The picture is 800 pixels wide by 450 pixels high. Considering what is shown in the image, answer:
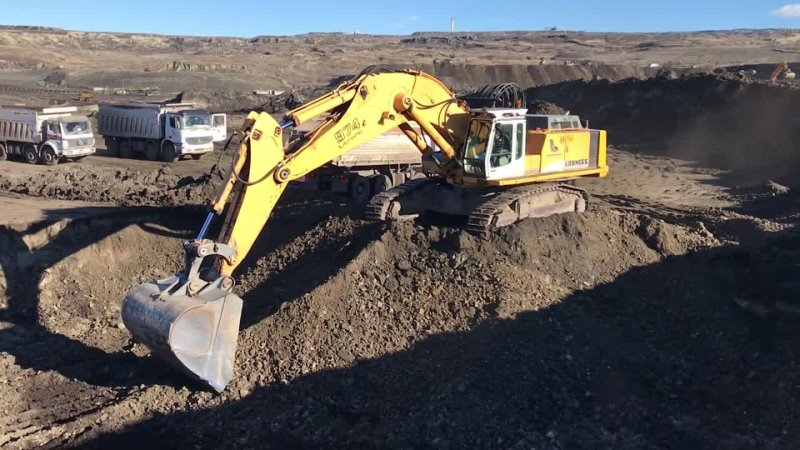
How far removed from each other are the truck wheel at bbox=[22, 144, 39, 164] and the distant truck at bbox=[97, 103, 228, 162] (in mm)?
3326

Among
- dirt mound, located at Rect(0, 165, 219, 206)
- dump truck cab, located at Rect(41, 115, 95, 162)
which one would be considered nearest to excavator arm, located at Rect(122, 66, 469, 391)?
dirt mound, located at Rect(0, 165, 219, 206)

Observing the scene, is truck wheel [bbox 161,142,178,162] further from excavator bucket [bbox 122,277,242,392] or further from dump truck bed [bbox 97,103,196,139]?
excavator bucket [bbox 122,277,242,392]

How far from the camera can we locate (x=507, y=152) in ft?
46.1

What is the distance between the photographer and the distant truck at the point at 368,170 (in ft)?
64.3

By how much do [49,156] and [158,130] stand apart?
3904 millimetres

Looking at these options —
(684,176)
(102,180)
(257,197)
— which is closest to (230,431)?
(257,197)

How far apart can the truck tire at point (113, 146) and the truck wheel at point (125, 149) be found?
242 millimetres

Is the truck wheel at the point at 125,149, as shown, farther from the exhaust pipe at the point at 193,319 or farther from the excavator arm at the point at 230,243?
the exhaust pipe at the point at 193,319

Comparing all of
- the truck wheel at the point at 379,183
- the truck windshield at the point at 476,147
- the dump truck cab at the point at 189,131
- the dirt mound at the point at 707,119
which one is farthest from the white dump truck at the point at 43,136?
the dirt mound at the point at 707,119

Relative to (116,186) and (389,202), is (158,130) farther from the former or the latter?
(389,202)

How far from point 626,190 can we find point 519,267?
13561mm

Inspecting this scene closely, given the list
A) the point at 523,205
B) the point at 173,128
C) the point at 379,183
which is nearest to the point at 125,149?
the point at 173,128

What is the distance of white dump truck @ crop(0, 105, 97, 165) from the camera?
2833cm

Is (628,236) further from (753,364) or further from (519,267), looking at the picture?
(753,364)
